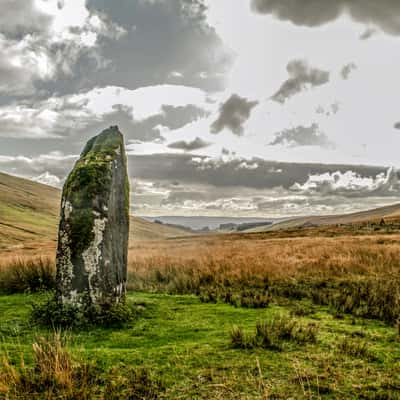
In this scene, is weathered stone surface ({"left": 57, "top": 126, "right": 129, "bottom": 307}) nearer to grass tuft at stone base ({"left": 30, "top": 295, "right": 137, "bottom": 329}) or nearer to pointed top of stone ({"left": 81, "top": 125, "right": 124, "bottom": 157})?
grass tuft at stone base ({"left": 30, "top": 295, "right": 137, "bottom": 329})

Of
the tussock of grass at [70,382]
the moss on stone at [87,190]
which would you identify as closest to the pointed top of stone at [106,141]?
the moss on stone at [87,190]

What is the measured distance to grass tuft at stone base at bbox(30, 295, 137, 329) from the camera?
7.37 metres

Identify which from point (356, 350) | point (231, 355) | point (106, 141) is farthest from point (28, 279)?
point (356, 350)

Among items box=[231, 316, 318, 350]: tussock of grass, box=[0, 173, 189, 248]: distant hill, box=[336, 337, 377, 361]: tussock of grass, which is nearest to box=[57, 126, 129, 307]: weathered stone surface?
box=[231, 316, 318, 350]: tussock of grass

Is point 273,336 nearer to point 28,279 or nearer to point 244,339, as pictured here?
point 244,339

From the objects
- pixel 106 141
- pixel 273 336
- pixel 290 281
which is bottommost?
pixel 290 281

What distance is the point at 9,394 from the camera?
4.03 m

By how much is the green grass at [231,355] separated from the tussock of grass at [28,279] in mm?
3238

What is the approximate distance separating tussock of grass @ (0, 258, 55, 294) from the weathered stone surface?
3.93 meters

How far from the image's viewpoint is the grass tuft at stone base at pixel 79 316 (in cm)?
737

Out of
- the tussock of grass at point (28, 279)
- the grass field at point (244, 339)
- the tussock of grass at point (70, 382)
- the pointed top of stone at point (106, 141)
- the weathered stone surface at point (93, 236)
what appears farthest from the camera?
the tussock of grass at point (28, 279)

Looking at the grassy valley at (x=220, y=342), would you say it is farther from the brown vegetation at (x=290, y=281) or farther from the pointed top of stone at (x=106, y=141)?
the pointed top of stone at (x=106, y=141)

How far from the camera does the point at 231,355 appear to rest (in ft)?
17.8

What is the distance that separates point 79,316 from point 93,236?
1540 millimetres
